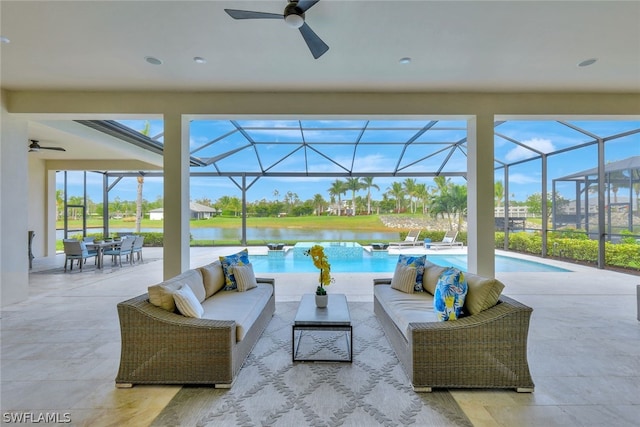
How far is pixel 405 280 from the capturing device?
12.3 feet

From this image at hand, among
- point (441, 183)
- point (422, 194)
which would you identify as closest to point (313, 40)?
point (441, 183)

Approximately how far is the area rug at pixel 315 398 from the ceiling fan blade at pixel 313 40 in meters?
3.04

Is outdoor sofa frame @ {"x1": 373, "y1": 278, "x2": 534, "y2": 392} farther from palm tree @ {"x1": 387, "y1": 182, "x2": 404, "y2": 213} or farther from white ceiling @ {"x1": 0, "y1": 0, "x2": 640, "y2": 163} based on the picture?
palm tree @ {"x1": 387, "y1": 182, "x2": 404, "y2": 213}

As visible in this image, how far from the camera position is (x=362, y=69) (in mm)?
3939

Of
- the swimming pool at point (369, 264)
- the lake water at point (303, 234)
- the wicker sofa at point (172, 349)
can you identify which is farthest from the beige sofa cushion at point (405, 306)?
the lake water at point (303, 234)

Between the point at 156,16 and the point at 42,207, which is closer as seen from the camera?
the point at 156,16

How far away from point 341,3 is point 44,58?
378cm

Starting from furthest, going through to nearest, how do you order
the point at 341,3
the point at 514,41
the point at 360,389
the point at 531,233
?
1. the point at 531,233
2. the point at 514,41
3. the point at 341,3
4. the point at 360,389

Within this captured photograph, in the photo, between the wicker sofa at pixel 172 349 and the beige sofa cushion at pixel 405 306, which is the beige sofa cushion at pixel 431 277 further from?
the wicker sofa at pixel 172 349

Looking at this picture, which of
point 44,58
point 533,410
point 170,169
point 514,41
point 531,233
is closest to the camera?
point 533,410

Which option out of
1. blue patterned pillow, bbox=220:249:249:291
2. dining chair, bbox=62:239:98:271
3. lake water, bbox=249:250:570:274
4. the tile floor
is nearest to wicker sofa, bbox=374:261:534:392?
the tile floor

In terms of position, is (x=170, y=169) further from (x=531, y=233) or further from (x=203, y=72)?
(x=531, y=233)

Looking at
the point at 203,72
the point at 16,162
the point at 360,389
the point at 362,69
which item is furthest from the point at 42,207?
the point at 360,389

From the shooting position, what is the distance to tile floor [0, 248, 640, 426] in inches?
83.7
